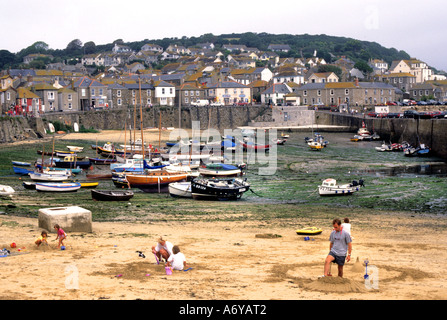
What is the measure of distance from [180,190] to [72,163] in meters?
15.9

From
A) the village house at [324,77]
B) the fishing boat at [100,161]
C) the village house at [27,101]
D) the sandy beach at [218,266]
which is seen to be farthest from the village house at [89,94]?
the sandy beach at [218,266]

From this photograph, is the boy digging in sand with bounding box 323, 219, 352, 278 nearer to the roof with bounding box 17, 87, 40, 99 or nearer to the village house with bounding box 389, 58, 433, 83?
the roof with bounding box 17, 87, 40, 99

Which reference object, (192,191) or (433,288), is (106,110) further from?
(433,288)

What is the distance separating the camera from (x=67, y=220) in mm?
19484

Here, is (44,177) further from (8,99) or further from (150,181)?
(8,99)

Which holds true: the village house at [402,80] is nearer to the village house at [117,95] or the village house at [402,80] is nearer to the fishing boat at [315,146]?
the village house at [117,95]

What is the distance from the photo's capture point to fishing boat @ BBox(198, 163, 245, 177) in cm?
4394

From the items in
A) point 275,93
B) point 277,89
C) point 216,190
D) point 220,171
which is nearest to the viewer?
point 216,190

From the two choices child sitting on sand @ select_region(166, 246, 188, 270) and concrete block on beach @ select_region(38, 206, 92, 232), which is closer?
child sitting on sand @ select_region(166, 246, 188, 270)

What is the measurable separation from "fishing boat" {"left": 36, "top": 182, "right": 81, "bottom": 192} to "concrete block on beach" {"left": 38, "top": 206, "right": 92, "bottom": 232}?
1521cm

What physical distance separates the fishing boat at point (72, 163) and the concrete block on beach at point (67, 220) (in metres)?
25.8

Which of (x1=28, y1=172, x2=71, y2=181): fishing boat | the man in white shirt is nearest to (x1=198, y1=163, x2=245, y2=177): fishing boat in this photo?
(x1=28, y1=172, x2=71, y2=181): fishing boat

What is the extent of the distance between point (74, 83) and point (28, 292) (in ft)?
273

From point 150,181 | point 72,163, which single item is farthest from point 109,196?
point 72,163
